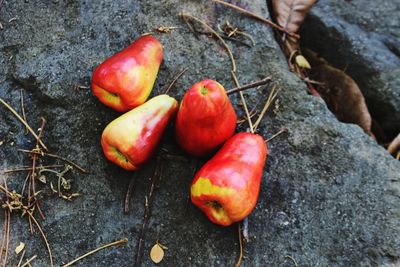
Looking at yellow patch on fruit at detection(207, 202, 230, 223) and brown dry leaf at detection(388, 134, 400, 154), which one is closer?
yellow patch on fruit at detection(207, 202, 230, 223)

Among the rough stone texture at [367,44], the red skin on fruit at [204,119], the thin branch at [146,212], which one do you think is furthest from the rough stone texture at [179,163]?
the rough stone texture at [367,44]

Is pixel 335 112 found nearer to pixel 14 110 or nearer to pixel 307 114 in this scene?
pixel 307 114

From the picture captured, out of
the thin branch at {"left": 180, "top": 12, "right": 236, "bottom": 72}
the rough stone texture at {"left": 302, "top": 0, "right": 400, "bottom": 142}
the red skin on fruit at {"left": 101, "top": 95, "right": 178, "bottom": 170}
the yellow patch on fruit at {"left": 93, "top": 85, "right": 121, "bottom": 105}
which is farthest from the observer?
the rough stone texture at {"left": 302, "top": 0, "right": 400, "bottom": 142}

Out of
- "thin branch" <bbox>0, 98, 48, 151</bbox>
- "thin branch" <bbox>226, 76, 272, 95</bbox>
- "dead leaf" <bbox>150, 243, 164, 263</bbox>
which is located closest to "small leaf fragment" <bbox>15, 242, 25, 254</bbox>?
"thin branch" <bbox>0, 98, 48, 151</bbox>

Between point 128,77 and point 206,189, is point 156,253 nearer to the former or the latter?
point 206,189

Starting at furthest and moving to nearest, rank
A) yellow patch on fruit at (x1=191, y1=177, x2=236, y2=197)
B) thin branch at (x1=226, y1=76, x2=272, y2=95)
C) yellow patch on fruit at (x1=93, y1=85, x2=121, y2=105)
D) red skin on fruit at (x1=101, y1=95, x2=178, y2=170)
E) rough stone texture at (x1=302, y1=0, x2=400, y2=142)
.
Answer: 1. rough stone texture at (x1=302, y1=0, x2=400, y2=142)
2. thin branch at (x1=226, y1=76, x2=272, y2=95)
3. yellow patch on fruit at (x1=93, y1=85, x2=121, y2=105)
4. red skin on fruit at (x1=101, y1=95, x2=178, y2=170)
5. yellow patch on fruit at (x1=191, y1=177, x2=236, y2=197)

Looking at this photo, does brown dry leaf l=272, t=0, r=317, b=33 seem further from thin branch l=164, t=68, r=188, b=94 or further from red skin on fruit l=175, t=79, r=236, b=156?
red skin on fruit l=175, t=79, r=236, b=156

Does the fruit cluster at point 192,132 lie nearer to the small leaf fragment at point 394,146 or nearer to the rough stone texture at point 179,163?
the rough stone texture at point 179,163

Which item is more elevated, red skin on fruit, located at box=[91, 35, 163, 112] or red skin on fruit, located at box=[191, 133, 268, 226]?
red skin on fruit, located at box=[91, 35, 163, 112]

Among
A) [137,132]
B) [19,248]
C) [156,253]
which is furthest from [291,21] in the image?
[19,248]

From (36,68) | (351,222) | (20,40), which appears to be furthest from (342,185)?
(20,40)
